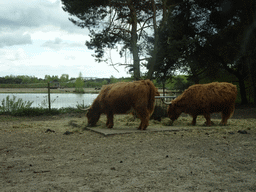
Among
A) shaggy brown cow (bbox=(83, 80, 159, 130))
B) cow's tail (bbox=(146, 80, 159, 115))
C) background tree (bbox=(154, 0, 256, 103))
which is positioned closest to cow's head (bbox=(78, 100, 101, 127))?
shaggy brown cow (bbox=(83, 80, 159, 130))

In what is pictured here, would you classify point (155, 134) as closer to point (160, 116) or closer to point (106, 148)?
point (106, 148)

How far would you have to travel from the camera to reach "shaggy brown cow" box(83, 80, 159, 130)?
23.0ft

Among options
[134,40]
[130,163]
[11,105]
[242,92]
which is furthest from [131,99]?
[242,92]

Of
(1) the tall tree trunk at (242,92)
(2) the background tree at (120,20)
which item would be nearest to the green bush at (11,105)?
(2) the background tree at (120,20)

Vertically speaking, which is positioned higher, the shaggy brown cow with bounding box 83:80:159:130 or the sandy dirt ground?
the shaggy brown cow with bounding box 83:80:159:130

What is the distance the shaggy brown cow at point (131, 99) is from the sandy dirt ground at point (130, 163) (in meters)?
0.95

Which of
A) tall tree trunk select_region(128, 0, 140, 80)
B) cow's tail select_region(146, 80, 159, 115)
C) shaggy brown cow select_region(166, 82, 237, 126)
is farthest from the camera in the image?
tall tree trunk select_region(128, 0, 140, 80)

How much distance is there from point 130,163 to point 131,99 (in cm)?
329

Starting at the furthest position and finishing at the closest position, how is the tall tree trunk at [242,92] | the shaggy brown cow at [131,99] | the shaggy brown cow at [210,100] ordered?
1. the tall tree trunk at [242,92]
2. the shaggy brown cow at [210,100]
3. the shaggy brown cow at [131,99]

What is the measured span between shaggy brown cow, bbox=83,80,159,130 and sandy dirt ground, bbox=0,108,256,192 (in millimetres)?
949

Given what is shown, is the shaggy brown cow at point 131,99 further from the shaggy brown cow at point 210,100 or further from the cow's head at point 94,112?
the shaggy brown cow at point 210,100

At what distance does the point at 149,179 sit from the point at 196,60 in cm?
1506

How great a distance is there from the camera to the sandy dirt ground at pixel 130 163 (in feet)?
9.98

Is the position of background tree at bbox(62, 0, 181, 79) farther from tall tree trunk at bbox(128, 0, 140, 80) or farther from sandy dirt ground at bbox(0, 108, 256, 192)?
sandy dirt ground at bbox(0, 108, 256, 192)
